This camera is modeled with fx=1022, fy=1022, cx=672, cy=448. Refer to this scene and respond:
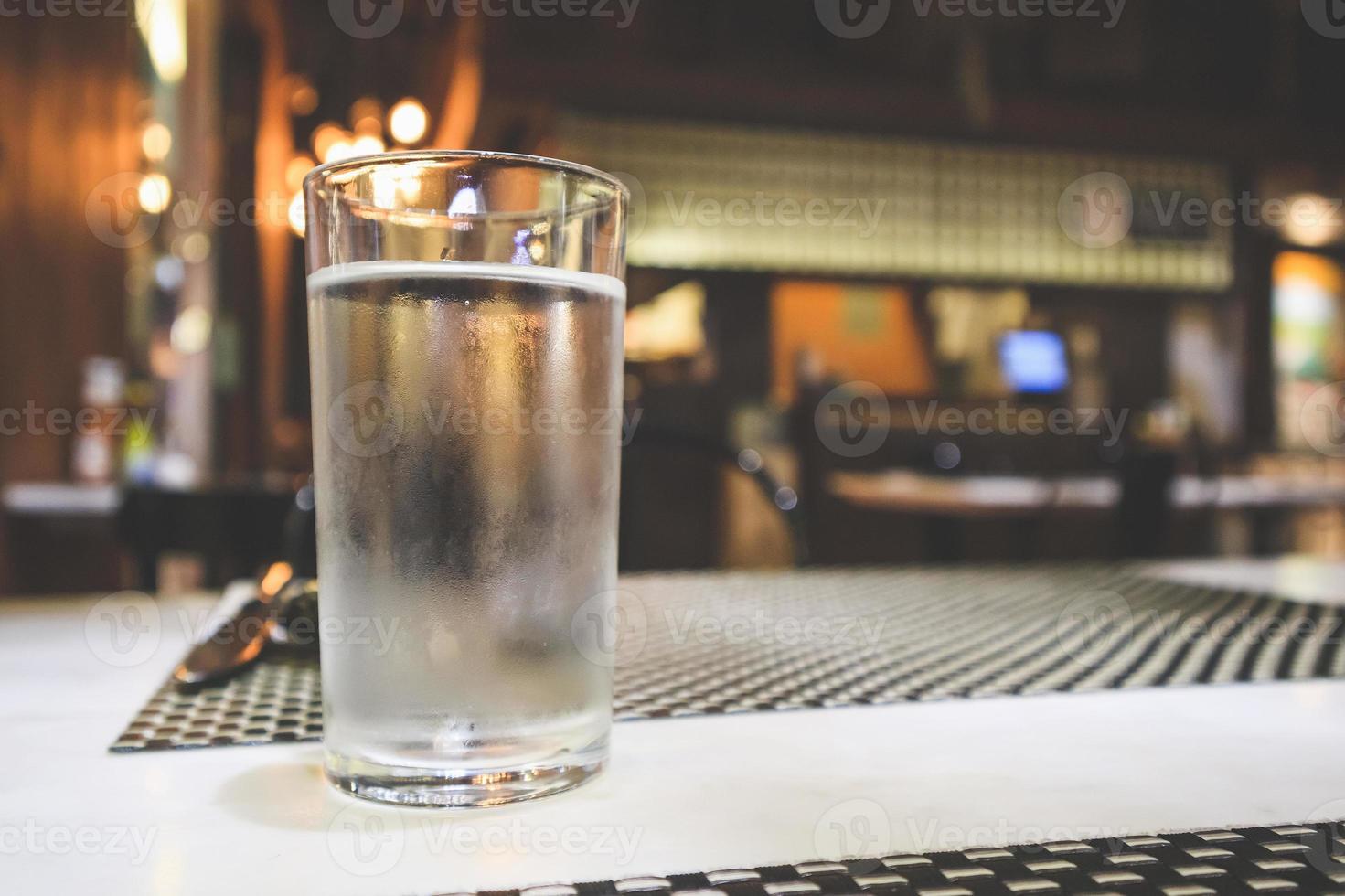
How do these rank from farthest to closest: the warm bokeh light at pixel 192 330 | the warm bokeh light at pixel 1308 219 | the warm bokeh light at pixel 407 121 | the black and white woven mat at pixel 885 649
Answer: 1. the warm bokeh light at pixel 1308 219
2. the warm bokeh light at pixel 192 330
3. the warm bokeh light at pixel 407 121
4. the black and white woven mat at pixel 885 649

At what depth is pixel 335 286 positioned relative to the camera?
40 cm

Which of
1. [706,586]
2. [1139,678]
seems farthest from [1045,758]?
[706,586]

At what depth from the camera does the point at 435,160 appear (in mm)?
379

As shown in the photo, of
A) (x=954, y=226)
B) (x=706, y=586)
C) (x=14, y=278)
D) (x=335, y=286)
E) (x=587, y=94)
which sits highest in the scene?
(x=587, y=94)

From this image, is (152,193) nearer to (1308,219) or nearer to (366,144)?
(366,144)

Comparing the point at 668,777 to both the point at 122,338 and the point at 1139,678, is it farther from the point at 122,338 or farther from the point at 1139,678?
the point at 122,338

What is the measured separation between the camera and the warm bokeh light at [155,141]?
157 inches

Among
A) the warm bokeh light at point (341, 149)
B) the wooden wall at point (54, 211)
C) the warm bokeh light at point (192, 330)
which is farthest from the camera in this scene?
the warm bokeh light at point (192, 330)

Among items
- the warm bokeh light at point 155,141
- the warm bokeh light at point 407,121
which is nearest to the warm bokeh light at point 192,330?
the warm bokeh light at point 155,141

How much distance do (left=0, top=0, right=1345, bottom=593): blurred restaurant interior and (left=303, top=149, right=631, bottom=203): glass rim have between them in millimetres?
2755

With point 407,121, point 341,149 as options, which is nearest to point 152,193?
point 341,149

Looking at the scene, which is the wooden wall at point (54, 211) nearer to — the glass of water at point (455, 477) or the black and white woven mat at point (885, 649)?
the black and white woven mat at point (885, 649)

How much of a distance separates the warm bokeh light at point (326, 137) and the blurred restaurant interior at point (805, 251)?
12mm

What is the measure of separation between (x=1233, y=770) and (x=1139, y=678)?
0.19 metres
